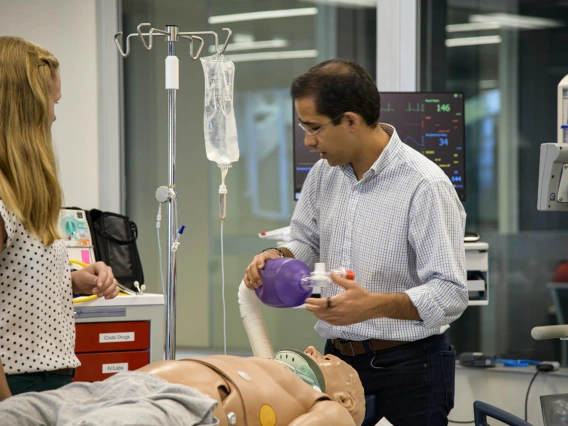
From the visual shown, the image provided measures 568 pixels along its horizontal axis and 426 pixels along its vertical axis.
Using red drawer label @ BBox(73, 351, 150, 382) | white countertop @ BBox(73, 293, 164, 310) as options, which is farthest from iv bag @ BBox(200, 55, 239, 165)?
red drawer label @ BBox(73, 351, 150, 382)

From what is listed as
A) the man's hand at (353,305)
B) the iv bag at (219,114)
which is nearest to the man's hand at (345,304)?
the man's hand at (353,305)

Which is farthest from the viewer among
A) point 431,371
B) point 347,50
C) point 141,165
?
point 141,165

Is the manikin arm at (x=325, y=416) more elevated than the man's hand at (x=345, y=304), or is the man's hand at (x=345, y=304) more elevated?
the man's hand at (x=345, y=304)

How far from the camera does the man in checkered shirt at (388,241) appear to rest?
2000 mm

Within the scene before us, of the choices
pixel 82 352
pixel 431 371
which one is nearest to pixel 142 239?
pixel 82 352

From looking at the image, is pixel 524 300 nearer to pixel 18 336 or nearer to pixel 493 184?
pixel 493 184

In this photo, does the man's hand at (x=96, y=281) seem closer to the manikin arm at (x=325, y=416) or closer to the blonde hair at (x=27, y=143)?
the blonde hair at (x=27, y=143)

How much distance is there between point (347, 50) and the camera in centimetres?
455

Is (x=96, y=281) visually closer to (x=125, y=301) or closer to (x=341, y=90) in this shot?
(x=341, y=90)

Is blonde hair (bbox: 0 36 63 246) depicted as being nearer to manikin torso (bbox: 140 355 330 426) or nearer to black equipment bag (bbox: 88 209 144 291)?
manikin torso (bbox: 140 355 330 426)

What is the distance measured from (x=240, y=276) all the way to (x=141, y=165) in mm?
1028

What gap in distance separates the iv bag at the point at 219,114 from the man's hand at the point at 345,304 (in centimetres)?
112

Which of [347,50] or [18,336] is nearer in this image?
[18,336]

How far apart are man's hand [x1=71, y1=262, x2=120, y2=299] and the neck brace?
47cm
